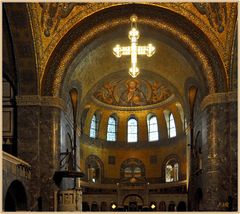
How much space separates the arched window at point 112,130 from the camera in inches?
1302

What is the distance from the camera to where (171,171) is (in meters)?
31.8

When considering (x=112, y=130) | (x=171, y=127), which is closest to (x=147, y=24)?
(x=171, y=127)

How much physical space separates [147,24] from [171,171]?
519 inches

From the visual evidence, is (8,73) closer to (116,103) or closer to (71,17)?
(71,17)

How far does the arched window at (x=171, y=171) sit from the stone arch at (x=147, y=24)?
37.0 feet

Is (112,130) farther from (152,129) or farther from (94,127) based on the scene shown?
(152,129)

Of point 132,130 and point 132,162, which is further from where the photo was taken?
point 132,130

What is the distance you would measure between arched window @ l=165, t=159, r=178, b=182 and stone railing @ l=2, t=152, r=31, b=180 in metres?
13.7

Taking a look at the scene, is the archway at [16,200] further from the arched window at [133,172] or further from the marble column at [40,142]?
the arched window at [133,172]

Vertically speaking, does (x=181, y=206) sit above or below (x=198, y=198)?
below

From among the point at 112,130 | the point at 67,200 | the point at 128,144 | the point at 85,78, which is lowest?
the point at 67,200

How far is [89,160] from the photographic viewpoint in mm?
31703

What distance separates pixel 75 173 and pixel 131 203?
41.8 ft

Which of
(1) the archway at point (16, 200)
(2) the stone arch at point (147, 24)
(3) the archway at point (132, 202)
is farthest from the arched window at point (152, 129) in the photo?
(1) the archway at point (16, 200)
